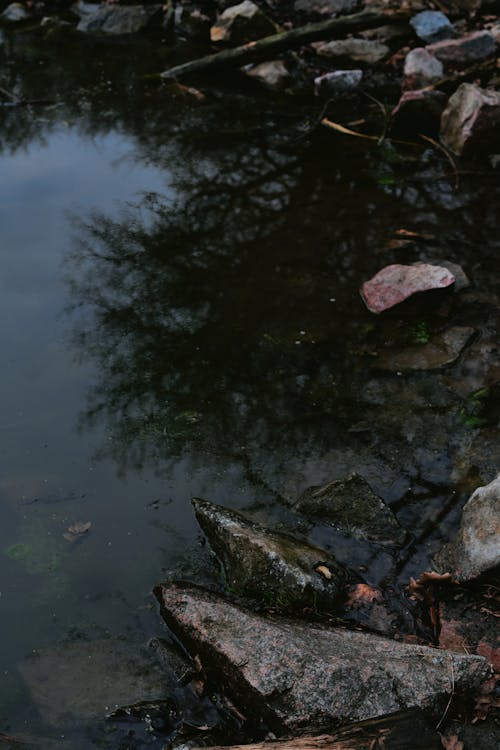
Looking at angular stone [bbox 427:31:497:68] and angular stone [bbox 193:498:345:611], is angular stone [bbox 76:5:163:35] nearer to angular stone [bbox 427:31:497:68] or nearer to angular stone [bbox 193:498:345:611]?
angular stone [bbox 427:31:497:68]

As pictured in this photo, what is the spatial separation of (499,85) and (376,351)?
5.58 metres

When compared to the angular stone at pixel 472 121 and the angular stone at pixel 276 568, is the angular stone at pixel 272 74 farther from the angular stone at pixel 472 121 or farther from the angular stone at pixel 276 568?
the angular stone at pixel 276 568

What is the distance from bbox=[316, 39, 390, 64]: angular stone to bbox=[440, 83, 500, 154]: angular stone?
88.7 inches

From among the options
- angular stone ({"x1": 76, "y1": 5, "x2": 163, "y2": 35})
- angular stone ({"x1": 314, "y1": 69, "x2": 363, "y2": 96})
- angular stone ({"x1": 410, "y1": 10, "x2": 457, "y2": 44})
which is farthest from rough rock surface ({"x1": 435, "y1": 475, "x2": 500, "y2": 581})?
angular stone ({"x1": 76, "y1": 5, "x2": 163, "y2": 35})

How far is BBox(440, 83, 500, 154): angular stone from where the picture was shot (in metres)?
8.16

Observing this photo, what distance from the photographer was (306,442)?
15.8 feet

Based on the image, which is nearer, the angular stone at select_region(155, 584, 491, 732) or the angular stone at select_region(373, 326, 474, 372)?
the angular stone at select_region(155, 584, 491, 732)

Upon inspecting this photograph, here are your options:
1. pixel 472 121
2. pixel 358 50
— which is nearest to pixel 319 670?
pixel 472 121

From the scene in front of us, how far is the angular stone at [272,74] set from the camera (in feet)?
33.9

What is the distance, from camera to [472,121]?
26.8ft

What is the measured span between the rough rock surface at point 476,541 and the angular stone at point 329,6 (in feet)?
32.0

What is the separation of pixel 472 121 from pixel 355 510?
5.49 m

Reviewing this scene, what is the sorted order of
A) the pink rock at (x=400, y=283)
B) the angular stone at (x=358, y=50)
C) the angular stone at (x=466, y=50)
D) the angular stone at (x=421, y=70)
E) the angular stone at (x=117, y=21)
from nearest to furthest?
1. the pink rock at (x=400, y=283)
2. the angular stone at (x=421, y=70)
3. the angular stone at (x=466, y=50)
4. the angular stone at (x=358, y=50)
5. the angular stone at (x=117, y=21)

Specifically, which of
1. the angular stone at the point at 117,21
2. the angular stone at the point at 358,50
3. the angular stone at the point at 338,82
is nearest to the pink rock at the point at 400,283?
the angular stone at the point at 338,82
